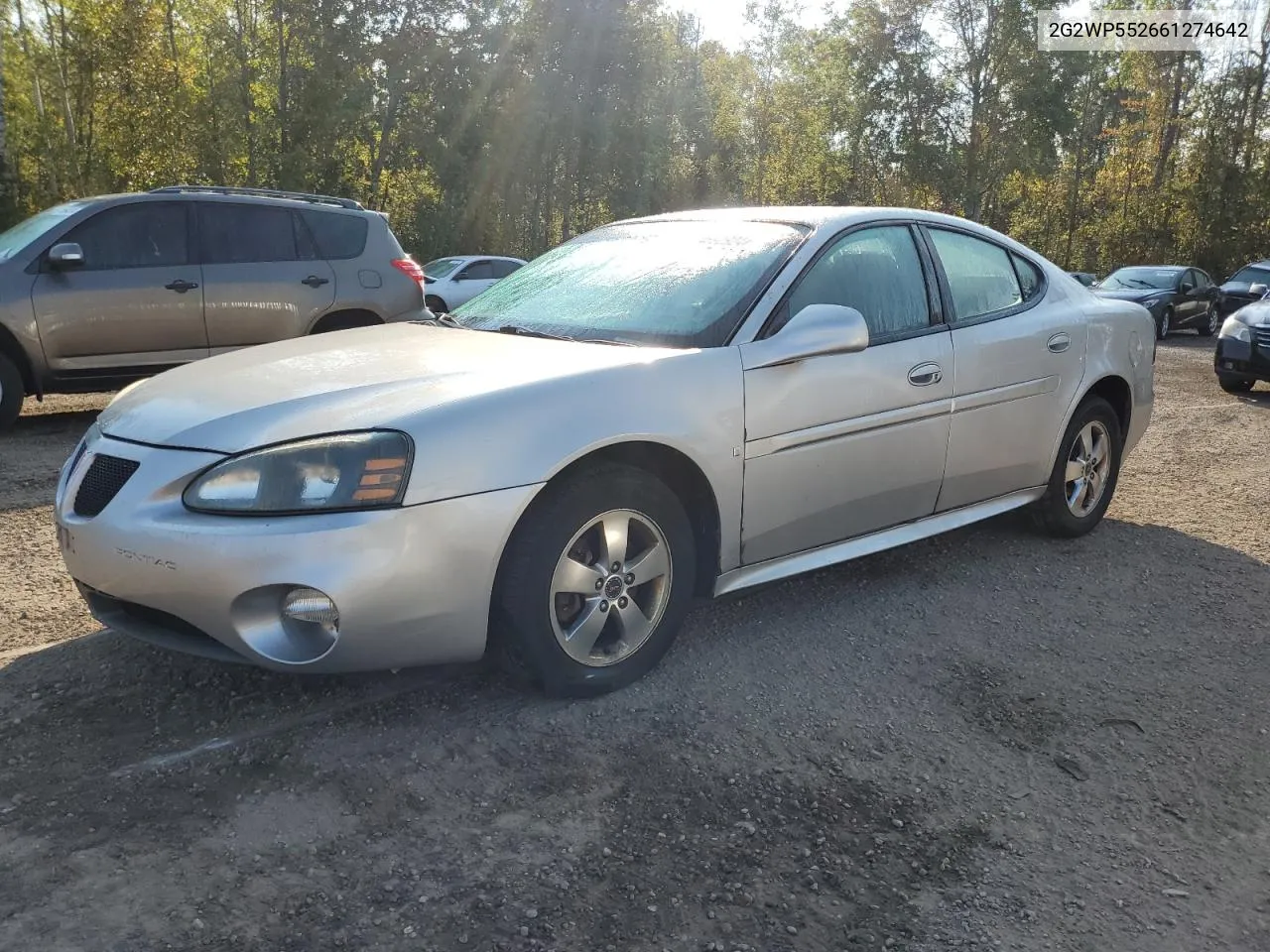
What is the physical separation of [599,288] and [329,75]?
26.3 m

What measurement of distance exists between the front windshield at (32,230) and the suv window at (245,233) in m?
0.86

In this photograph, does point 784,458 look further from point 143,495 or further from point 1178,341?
point 1178,341

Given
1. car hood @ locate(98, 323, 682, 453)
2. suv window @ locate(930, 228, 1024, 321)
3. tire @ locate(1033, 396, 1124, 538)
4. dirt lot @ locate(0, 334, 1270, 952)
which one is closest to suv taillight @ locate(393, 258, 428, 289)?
dirt lot @ locate(0, 334, 1270, 952)

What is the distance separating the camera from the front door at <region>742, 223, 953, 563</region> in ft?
11.8

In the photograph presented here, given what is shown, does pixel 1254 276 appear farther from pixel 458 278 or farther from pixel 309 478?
pixel 309 478

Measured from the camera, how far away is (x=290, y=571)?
2738 millimetres

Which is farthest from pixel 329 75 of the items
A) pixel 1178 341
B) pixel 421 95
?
pixel 1178 341

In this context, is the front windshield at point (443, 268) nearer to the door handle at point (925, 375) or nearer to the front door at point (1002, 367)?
the front door at point (1002, 367)

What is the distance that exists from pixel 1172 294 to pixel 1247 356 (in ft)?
34.7

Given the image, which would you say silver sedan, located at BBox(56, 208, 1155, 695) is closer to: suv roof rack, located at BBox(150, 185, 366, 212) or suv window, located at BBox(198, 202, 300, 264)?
suv window, located at BBox(198, 202, 300, 264)

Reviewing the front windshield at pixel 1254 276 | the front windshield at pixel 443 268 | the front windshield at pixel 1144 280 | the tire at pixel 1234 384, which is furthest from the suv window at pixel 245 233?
the front windshield at pixel 1144 280

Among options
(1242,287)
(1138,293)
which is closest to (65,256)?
(1242,287)

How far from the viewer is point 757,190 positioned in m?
51.6

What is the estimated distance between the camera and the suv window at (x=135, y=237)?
7613mm
